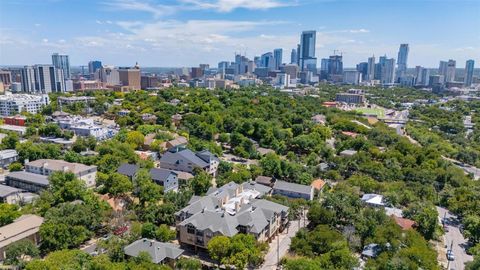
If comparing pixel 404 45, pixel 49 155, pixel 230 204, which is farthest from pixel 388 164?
pixel 404 45

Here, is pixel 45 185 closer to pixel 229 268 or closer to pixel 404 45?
pixel 229 268

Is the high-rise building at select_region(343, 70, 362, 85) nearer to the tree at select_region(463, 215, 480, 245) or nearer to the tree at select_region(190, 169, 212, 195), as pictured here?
the tree at select_region(463, 215, 480, 245)

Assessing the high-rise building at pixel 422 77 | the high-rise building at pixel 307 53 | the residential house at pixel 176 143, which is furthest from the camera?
the high-rise building at pixel 307 53

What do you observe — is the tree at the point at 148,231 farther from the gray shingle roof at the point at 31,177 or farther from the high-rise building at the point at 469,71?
the high-rise building at the point at 469,71

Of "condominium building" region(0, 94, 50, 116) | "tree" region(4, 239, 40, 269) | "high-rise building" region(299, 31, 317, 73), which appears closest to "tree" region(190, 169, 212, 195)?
"tree" region(4, 239, 40, 269)

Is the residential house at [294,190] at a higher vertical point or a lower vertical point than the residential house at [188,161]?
lower

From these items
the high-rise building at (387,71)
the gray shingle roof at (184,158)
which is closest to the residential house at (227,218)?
the gray shingle roof at (184,158)
